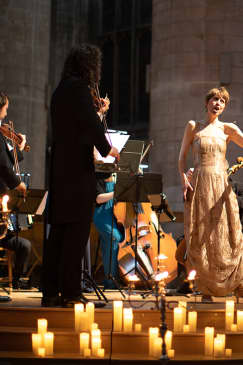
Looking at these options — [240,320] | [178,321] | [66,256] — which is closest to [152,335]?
[178,321]

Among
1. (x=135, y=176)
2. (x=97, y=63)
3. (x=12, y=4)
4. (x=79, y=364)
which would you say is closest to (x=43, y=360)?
(x=79, y=364)

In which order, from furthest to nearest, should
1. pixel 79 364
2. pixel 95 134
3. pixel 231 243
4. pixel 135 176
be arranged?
pixel 135 176 < pixel 231 243 < pixel 95 134 < pixel 79 364

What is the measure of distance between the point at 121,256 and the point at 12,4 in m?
7.35

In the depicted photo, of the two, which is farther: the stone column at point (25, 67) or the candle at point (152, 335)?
the stone column at point (25, 67)

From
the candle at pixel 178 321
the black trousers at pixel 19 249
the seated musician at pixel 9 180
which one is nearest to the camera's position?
the candle at pixel 178 321

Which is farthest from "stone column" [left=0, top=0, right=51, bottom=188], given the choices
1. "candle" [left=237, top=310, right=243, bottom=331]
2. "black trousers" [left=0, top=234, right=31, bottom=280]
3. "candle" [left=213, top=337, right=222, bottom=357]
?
"candle" [left=213, top=337, right=222, bottom=357]

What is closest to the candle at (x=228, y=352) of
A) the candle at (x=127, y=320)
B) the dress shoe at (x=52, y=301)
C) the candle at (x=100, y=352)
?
the candle at (x=127, y=320)

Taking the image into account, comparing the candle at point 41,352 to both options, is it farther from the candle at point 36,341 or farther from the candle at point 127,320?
the candle at point 127,320

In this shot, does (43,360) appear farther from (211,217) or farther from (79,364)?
(211,217)

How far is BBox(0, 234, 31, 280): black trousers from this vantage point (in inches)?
335

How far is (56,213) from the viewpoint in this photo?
5.98 m

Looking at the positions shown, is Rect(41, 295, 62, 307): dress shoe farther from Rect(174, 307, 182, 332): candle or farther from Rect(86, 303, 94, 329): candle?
Rect(174, 307, 182, 332): candle

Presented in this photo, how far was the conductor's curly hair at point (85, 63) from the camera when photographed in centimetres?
603

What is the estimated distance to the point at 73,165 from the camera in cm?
598
